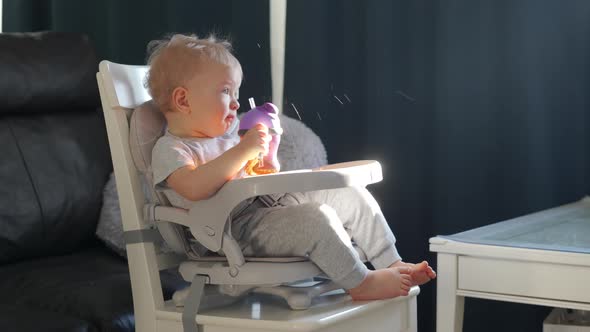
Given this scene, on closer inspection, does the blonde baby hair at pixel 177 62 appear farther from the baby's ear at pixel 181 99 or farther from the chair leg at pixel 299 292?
the chair leg at pixel 299 292

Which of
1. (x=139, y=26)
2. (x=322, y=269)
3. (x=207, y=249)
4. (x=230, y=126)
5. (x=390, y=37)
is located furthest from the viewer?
(x=139, y=26)

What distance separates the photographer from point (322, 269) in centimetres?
151

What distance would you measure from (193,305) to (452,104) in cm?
93

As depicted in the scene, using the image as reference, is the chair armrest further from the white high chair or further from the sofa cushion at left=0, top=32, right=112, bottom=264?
the sofa cushion at left=0, top=32, right=112, bottom=264

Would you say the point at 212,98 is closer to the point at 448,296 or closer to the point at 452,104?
the point at 448,296

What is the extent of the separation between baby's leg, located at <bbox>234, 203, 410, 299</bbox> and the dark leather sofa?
14.8 inches

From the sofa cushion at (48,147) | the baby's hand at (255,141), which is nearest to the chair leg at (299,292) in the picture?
the baby's hand at (255,141)

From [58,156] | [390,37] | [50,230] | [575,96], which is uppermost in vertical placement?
[390,37]

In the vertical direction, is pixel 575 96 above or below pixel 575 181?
above

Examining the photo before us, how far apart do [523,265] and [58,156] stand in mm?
1111

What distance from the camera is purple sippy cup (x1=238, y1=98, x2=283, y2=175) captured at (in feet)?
5.04

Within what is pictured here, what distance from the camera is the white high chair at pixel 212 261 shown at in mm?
1459

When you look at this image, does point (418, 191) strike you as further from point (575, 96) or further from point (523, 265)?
point (523, 265)

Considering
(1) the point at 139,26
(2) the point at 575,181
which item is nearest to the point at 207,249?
(2) the point at 575,181
